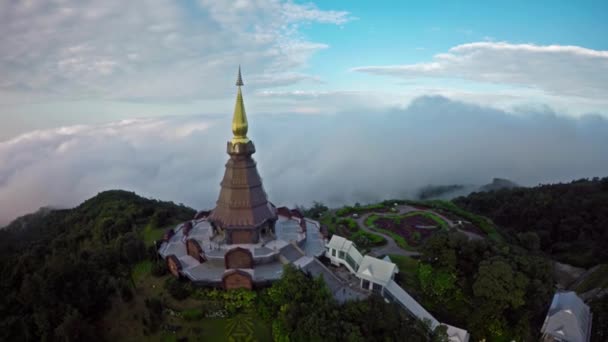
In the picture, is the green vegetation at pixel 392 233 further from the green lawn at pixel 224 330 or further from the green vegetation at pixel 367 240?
the green lawn at pixel 224 330

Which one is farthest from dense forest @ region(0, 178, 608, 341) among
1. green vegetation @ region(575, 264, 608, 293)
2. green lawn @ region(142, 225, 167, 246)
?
green vegetation @ region(575, 264, 608, 293)

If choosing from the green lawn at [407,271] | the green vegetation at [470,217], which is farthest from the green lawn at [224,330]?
the green vegetation at [470,217]

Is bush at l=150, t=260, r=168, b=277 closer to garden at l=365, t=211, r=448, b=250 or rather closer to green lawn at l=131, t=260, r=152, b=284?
green lawn at l=131, t=260, r=152, b=284

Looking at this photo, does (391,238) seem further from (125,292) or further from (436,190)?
(436,190)

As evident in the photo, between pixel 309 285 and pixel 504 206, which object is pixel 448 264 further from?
pixel 504 206

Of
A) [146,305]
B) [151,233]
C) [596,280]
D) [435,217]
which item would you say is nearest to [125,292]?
[146,305]

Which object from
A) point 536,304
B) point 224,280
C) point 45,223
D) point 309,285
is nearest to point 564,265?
point 536,304

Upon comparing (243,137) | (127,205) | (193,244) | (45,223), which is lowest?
(45,223)
